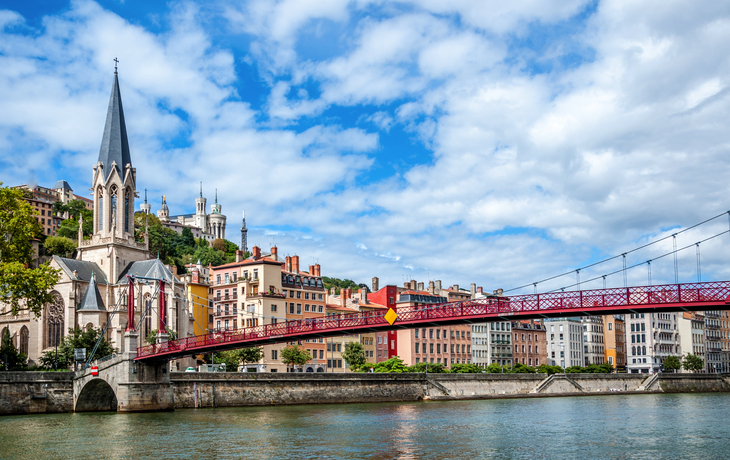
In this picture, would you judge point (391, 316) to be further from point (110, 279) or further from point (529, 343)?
point (529, 343)

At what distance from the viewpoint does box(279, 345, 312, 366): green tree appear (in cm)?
6638

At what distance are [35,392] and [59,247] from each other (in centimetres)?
6189

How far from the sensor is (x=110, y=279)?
68.1 meters

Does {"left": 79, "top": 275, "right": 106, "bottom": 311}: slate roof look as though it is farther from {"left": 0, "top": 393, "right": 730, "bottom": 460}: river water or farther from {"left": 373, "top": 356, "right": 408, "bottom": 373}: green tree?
{"left": 373, "top": 356, "right": 408, "bottom": 373}: green tree

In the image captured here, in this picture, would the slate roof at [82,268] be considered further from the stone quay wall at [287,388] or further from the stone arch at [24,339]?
the stone quay wall at [287,388]

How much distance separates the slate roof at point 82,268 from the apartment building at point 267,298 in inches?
451

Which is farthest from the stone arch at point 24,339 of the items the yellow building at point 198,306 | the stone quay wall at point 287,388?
the stone quay wall at point 287,388

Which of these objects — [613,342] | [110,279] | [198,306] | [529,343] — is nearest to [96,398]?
[110,279]

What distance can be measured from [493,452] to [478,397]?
36954mm

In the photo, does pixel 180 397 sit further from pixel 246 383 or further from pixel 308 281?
pixel 308 281

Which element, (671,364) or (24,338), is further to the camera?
(671,364)

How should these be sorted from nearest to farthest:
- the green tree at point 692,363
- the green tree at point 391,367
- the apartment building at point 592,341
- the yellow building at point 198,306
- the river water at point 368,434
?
the river water at point 368,434 < the green tree at point 391,367 < the yellow building at point 198,306 < the green tree at point 692,363 < the apartment building at point 592,341

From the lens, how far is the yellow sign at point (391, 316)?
121ft

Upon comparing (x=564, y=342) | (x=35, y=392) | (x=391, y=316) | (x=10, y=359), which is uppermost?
(x=391, y=316)
